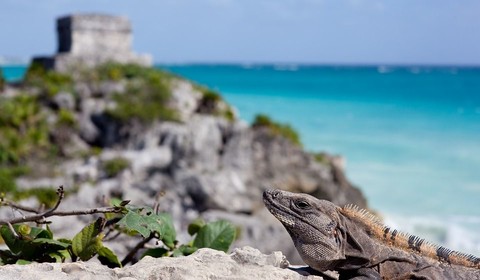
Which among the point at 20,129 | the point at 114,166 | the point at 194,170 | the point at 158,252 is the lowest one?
the point at 114,166

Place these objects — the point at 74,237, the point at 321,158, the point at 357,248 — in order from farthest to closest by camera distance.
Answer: the point at 321,158, the point at 74,237, the point at 357,248

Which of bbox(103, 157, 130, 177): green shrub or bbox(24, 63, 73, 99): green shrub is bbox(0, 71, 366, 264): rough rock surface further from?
bbox(24, 63, 73, 99): green shrub

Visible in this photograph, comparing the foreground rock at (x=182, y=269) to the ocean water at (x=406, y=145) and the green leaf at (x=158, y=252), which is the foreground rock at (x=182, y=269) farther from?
the ocean water at (x=406, y=145)

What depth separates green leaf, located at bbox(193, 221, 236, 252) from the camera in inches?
124

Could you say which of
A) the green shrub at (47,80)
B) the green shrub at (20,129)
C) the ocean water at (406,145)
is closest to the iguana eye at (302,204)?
the ocean water at (406,145)

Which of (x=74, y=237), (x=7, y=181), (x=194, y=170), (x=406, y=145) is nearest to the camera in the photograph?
(x=74, y=237)

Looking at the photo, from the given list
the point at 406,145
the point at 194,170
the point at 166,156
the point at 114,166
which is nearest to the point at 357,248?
the point at 194,170

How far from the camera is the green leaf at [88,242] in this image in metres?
2.80

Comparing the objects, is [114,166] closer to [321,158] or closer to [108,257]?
[321,158]

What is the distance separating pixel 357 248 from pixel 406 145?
42.8 m

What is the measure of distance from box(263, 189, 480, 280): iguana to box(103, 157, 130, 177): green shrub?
1698cm

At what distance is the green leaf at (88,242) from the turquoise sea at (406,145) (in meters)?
20.4

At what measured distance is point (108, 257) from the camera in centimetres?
288

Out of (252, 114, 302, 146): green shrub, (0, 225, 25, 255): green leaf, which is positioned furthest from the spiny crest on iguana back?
(252, 114, 302, 146): green shrub
